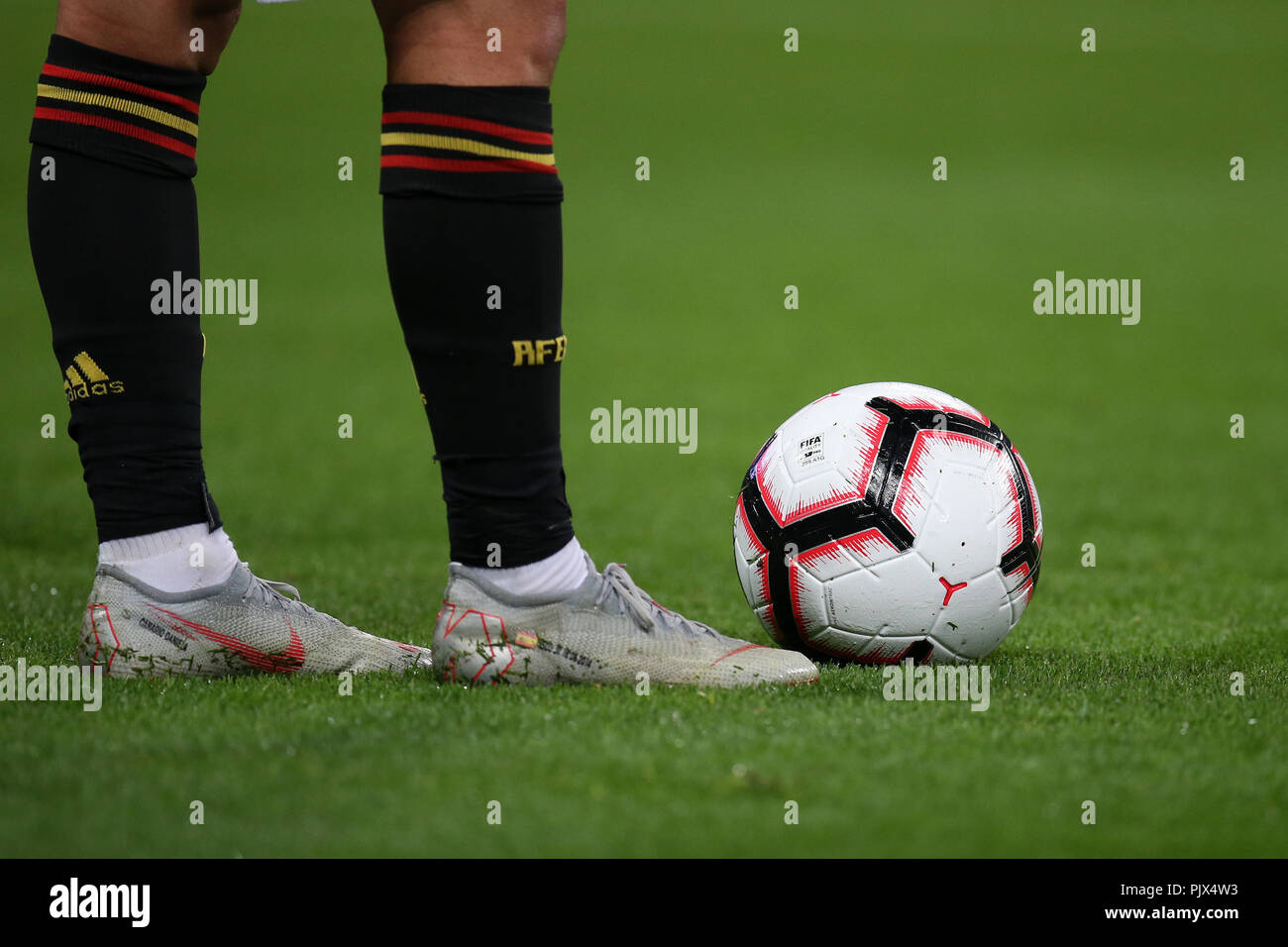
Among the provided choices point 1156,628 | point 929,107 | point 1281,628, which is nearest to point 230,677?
point 1156,628

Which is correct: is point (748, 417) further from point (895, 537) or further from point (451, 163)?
point (451, 163)

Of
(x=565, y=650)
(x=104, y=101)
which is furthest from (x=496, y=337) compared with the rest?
(x=104, y=101)

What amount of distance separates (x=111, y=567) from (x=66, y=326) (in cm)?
39

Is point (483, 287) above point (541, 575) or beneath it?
above

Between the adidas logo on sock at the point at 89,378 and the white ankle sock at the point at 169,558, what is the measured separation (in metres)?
0.24

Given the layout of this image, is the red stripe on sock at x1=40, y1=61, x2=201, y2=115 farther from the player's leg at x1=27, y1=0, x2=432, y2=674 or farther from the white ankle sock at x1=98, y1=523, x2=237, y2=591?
the white ankle sock at x1=98, y1=523, x2=237, y2=591

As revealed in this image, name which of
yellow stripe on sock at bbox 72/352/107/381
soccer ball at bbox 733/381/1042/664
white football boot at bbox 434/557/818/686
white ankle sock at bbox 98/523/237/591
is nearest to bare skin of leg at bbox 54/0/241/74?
yellow stripe on sock at bbox 72/352/107/381

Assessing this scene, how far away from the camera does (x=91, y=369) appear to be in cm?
221

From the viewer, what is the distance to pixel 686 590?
12.1 feet

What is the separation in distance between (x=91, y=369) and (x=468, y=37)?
0.79 metres

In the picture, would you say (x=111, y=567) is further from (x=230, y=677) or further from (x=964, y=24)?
(x=964, y=24)

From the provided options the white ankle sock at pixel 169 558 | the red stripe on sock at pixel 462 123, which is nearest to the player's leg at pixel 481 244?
the red stripe on sock at pixel 462 123

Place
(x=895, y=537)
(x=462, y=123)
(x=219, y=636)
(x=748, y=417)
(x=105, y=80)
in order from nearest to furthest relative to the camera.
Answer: (x=462, y=123) < (x=105, y=80) < (x=219, y=636) < (x=895, y=537) < (x=748, y=417)

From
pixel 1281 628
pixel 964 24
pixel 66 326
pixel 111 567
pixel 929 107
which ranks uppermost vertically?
pixel 964 24
